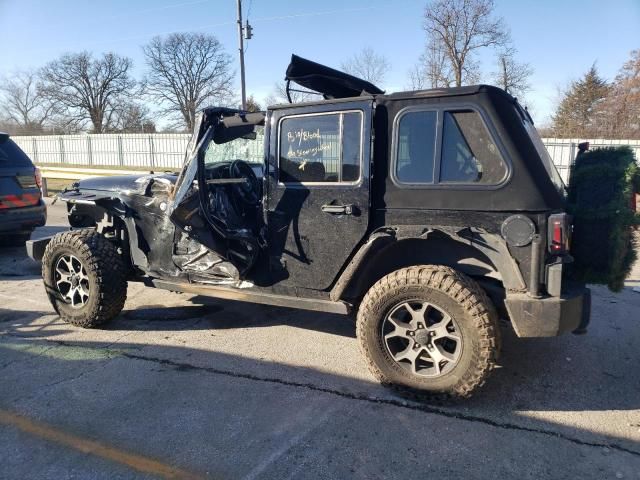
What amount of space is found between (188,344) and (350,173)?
2180 mm

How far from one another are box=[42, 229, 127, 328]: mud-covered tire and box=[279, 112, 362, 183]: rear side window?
1960 mm

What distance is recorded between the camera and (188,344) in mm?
4418

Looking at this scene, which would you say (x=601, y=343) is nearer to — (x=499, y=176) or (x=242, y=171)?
(x=499, y=176)

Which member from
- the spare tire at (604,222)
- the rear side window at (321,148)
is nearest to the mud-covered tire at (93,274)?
the rear side window at (321,148)

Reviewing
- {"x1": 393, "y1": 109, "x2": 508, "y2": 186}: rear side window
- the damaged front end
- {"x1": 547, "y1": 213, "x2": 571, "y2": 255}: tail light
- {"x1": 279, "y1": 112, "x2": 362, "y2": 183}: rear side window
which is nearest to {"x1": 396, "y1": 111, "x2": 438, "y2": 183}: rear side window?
{"x1": 393, "y1": 109, "x2": 508, "y2": 186}: rear side window

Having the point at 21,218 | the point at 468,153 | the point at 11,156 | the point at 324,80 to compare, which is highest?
the point at 324,80

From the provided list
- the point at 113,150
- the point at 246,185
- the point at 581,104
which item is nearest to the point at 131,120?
the point at 113,150

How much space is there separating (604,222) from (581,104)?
3780 centimetres

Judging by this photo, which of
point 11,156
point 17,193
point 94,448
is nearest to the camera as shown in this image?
point 94,448

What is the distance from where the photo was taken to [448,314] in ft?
10.8

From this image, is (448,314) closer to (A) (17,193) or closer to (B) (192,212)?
(B) (192,212)

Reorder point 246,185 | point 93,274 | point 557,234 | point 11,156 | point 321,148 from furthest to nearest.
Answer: point 11,156 → point 246,185 → point 93,274 → point 321,148 → point 557,234

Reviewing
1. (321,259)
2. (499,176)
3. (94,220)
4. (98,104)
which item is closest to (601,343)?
(499,176)

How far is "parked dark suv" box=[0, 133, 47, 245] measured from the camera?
7.32m
